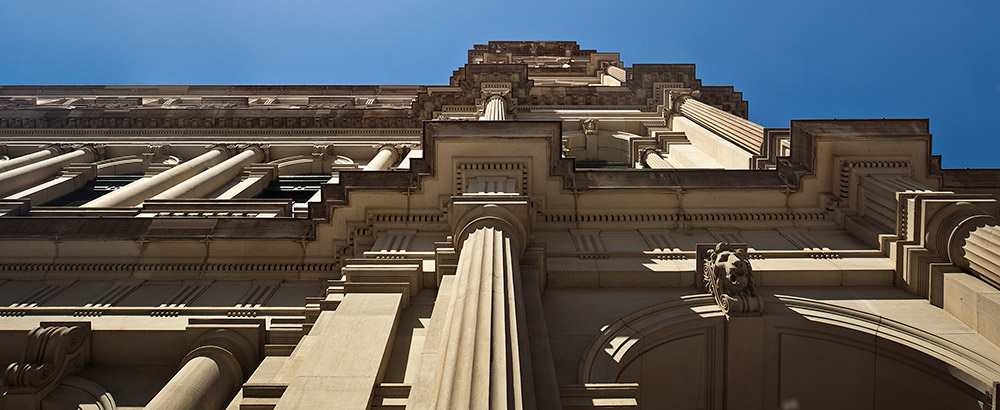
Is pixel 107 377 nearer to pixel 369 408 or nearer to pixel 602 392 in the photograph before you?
pixel 369 408

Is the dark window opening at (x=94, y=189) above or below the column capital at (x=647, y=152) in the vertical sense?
below

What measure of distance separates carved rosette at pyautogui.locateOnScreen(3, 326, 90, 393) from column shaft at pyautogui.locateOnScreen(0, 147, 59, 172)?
1463 cm

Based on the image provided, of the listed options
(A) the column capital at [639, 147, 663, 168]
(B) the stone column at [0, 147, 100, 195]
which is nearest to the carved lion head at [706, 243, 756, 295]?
(A) the column capital at [639, 147, 663, 168]

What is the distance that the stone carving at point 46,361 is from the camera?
7.02 meters

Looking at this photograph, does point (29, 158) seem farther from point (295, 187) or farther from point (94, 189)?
point (295, 187)

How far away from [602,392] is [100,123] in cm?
2604

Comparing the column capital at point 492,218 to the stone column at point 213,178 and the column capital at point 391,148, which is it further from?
the column capital at point 391,148

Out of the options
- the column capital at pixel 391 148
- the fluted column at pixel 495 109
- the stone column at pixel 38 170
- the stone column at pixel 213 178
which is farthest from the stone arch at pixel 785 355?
the stone column at pixel 38 170

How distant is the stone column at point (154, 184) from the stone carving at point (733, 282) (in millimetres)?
13867

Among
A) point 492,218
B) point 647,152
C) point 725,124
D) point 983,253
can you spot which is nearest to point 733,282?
point 983,253

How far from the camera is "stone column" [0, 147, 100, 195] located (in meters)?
16.2

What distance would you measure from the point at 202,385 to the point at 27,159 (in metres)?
18.4

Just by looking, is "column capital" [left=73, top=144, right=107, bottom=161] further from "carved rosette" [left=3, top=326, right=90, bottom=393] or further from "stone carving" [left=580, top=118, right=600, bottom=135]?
"stone carving" [left=580, top=118, right=600, bottom=135]

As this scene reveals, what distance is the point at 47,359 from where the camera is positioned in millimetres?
7199
